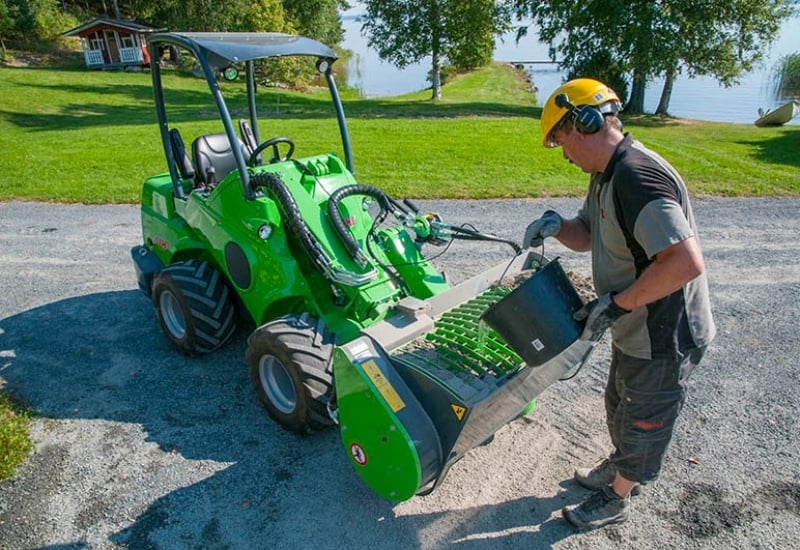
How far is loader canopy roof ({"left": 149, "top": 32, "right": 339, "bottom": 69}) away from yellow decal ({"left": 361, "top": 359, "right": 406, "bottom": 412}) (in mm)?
2190

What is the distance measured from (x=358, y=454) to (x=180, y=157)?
3.23 m

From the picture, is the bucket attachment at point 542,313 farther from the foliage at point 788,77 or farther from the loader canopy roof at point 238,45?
the foliage at point 788,77

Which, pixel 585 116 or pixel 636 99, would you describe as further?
pixel 636 99

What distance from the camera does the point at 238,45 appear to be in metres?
3.78

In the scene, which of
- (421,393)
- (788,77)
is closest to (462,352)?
(421,393)

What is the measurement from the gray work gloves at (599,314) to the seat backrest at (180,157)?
12.2ft

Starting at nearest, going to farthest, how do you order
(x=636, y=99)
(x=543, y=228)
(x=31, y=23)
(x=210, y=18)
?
(x=543, y=228) → (x=636, y=99) → (x=210, y=18) → (x=31, y=23)

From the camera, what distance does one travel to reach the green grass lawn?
31.1 feet

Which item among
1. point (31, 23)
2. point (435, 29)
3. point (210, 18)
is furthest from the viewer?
point (31, 23)

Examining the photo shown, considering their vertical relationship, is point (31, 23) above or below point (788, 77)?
above

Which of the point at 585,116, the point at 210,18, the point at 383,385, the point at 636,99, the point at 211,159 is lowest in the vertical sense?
the point at 636,99

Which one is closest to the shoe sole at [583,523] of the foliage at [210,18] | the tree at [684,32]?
the tree at [684,32]

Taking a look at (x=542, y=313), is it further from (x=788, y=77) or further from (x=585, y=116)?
(x=788, y=77)

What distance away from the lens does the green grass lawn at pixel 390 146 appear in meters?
9.48
